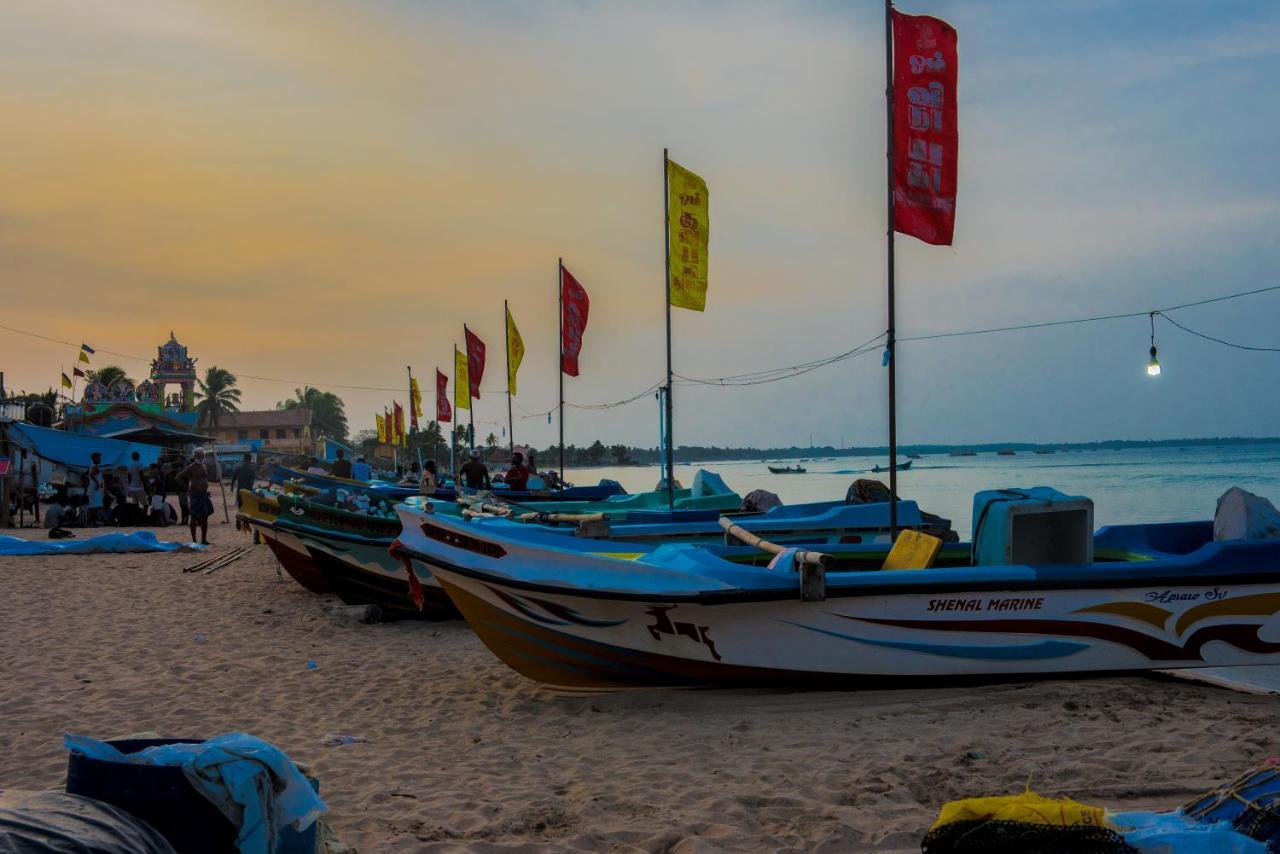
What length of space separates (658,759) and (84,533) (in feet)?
67.9

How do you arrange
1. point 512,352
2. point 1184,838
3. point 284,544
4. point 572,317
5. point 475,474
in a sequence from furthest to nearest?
point 512,352, point 475,474, point 572,317, point 284,544, point 1184,838

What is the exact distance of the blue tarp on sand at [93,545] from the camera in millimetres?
18062

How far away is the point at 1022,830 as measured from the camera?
3.03 metres

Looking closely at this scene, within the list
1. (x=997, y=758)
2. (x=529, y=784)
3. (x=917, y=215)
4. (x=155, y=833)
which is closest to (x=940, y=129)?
(x=917, y=215)

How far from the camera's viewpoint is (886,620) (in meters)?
6.91

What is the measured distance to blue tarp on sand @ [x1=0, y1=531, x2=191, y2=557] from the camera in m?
18.1

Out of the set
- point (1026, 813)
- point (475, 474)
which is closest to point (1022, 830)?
point (1026, 813)

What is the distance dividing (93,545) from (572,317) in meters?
10.4

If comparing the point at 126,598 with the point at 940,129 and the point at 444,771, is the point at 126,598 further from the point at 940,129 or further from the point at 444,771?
the point at 940,129

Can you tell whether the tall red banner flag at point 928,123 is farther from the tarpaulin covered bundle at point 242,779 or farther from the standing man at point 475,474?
the standing man at point 475,474

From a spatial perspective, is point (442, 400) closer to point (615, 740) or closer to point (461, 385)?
point (461, 385)

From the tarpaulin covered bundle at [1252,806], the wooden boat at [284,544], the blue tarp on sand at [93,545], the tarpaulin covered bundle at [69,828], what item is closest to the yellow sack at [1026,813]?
the tarpaulin covered bundle at [1252,806]

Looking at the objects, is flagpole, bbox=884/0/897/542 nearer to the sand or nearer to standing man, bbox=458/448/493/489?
the sand

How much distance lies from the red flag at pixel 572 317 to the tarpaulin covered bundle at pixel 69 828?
1530 cm
